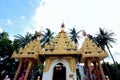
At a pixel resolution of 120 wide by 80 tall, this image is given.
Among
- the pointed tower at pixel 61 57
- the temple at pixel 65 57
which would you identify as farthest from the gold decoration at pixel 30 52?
the pointed tower at pixel 61 57

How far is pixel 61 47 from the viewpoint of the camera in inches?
457

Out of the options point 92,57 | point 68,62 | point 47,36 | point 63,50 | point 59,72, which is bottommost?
point 59,72

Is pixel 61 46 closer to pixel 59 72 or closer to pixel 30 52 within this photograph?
pixel 30 52

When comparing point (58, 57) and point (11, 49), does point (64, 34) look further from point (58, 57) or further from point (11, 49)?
point (11, 49)

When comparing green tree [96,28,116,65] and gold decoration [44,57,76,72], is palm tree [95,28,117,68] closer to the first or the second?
green tree [96,28,116,65]

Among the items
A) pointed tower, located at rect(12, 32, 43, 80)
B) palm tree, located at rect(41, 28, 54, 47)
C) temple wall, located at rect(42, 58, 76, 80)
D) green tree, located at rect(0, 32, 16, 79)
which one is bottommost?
temple wall, located at rect(42, 58, 76, 80)

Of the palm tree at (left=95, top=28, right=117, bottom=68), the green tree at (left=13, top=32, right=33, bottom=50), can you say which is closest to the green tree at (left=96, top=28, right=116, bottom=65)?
the palm tree at (left=95, top=28, right=117, bottom=68)

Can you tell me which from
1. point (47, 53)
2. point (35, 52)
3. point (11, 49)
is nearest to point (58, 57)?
point (47, 53)

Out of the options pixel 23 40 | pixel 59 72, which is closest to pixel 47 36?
pixel 23 40

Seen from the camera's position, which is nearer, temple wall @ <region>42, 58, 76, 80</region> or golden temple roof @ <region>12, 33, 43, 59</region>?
temple wall @ <region>42, 58, 76, 80</region>

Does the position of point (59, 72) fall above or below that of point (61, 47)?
below

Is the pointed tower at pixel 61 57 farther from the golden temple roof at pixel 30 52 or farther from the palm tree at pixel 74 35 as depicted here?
the palm tree at pixel 74 35

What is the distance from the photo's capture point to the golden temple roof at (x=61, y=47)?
1119cm

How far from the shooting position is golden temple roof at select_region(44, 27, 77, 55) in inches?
440
